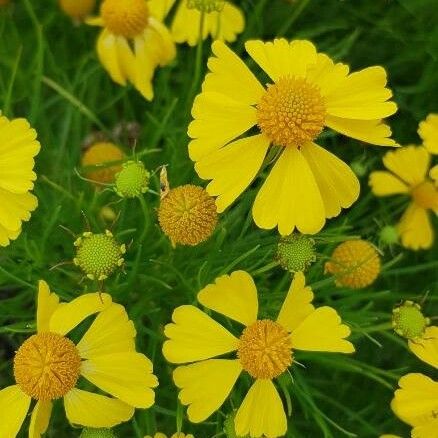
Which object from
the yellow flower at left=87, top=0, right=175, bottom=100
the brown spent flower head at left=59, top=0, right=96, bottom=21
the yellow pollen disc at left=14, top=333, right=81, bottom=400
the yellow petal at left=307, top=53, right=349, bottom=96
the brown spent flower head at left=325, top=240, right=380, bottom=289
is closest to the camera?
the yellow pollen disc at left=14, top=333, right=81, bottom=400

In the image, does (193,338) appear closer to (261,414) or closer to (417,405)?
(261,414)

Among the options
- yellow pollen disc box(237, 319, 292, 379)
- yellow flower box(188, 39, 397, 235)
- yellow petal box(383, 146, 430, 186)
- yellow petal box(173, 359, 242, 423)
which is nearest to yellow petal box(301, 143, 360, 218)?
yellow flower box(188, 39, 397, 235)

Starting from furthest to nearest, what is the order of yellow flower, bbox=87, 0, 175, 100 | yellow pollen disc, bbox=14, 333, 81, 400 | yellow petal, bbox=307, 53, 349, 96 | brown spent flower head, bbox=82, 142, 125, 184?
yellow flower, bbox=87, 0, 175, 100
brown spent flower head, bbox=82, 142, 125, 184
yellow petal, bbox=307, 53, 349, 96
yellow pollen disc, bbox=14, 333, 81, 400

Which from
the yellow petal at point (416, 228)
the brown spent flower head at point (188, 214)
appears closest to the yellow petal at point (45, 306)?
the brown spent flower head at point (188, 214)

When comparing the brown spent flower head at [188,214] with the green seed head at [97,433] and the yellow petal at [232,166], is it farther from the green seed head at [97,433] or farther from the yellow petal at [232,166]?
the green seed head at [97,433]

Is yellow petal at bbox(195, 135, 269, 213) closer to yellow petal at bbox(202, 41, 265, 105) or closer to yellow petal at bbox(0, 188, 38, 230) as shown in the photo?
yellow petal at bbox(202, 41, 265, 105)

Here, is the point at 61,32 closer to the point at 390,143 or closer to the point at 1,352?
the point at 1,352
